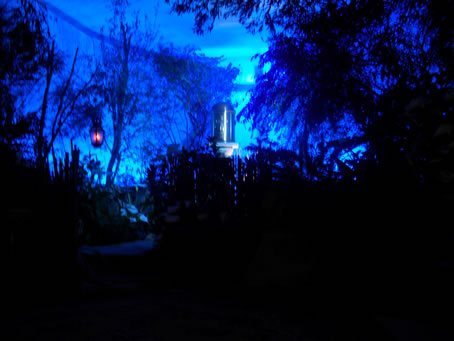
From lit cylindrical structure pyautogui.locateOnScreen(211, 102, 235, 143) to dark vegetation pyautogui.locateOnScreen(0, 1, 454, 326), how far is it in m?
10.3

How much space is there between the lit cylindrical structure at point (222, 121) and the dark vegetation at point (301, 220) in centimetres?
1032

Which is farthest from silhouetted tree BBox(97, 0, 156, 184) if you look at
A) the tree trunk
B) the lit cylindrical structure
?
the tree trunk

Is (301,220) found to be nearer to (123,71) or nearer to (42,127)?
(42,127)

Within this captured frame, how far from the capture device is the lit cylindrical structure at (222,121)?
16.0 meters

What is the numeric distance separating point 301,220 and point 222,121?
12110 mm

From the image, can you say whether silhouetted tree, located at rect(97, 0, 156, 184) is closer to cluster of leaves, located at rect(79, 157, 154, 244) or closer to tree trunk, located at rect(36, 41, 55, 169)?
tree trunk, located at rect(36, 41, 55, 169)

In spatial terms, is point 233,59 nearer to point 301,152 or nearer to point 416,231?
point 301,152

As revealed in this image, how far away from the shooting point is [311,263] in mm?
3961

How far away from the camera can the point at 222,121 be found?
1600 centimetres

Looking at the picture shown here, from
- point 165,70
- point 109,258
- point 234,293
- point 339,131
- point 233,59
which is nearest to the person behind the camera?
point 234,293

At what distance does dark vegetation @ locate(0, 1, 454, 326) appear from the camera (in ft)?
11.5

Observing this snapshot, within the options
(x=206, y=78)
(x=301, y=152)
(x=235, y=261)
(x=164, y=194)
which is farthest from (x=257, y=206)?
(x=206, y=78)

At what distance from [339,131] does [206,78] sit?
33.4 feet

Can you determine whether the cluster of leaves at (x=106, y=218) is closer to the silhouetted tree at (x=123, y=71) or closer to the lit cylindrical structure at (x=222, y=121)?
the silhouetted tree at (x=123, y=71)
